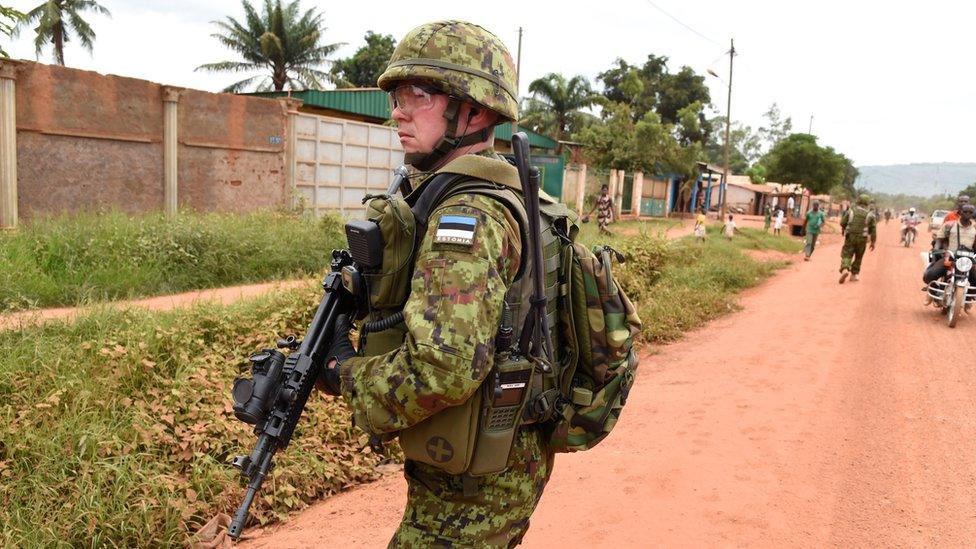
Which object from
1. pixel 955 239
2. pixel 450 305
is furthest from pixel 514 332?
pixel 955 239

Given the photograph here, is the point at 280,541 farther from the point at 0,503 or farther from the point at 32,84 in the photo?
the point at 32,84

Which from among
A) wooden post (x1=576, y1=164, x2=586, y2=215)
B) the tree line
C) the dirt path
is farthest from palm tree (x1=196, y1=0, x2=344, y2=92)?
the dirt path

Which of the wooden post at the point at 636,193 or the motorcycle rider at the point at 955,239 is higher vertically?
the wooden post at the point at 636,193

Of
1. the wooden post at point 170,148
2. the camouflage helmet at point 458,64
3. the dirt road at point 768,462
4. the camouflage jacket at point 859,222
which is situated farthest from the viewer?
the camouflage jacket at point 859,222

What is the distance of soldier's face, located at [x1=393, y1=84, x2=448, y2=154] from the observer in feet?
5.90

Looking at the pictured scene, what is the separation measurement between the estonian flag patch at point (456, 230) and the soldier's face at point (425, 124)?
36 cm

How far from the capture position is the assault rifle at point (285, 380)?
1613 millimetres

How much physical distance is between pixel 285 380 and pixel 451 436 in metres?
0.45

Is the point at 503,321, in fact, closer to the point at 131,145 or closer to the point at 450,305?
the point at 450,305

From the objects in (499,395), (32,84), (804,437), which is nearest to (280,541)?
A: (499,395)

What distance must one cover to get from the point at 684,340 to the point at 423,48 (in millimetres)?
6334

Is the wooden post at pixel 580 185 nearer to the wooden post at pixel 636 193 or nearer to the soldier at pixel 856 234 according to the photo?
the wooden post at pixel 636 193

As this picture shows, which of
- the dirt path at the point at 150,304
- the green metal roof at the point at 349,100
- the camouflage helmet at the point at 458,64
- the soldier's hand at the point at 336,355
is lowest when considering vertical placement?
the dirt path at the point at 150,304

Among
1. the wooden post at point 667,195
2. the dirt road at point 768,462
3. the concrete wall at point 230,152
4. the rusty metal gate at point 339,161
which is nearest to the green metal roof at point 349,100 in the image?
the rusty metal gate at point 339,161
